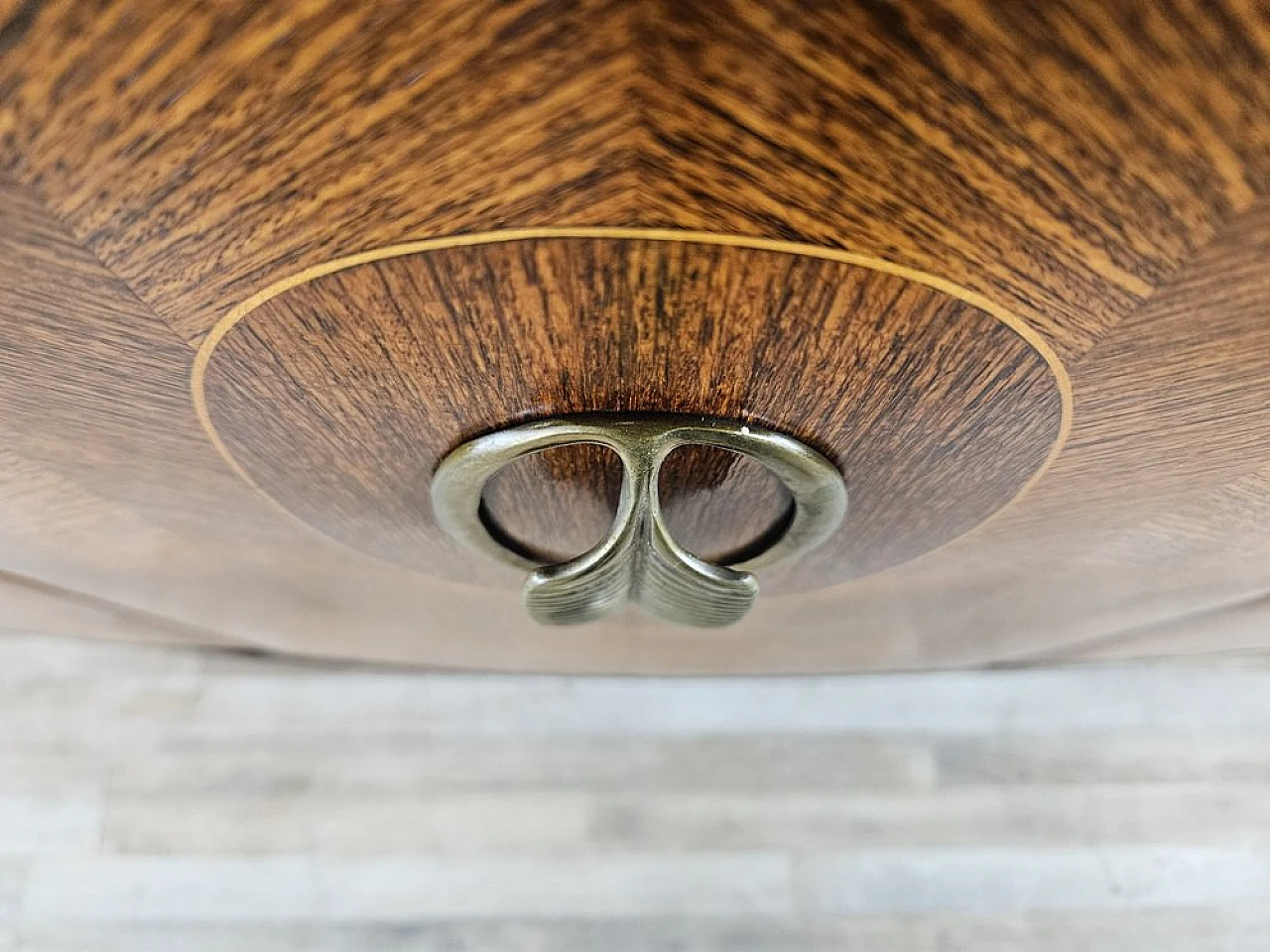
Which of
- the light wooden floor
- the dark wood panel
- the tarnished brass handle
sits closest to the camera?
the dark wood panel

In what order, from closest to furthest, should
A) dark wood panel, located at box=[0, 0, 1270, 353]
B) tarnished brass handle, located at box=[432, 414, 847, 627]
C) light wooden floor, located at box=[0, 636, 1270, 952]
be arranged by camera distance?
dark wood panel, located at box=[0, 0, 1270, 353] → tarnished brass handle, located at box=[432, 414, 847, 627] → light wooden floor, located at box=[0, 636, 1270, 952]

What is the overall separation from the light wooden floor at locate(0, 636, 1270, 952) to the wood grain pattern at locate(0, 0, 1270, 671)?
1.80 ft

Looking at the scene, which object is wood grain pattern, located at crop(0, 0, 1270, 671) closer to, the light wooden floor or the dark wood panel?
the dark wood panel

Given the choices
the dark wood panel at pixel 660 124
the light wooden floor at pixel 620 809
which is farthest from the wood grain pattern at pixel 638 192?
the light wooden floor at pixel 620 809

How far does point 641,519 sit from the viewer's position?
286mm

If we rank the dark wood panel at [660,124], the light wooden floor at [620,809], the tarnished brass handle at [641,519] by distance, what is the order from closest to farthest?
the dark wood panel at [660,124] < the tarnished brass handle at [641,519] < the light wooden floor at [620,809]

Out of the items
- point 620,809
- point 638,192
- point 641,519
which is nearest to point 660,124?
point 638,192

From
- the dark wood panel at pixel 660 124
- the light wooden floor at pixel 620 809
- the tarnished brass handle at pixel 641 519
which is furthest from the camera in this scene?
the light wooden floor at pixel 620 809

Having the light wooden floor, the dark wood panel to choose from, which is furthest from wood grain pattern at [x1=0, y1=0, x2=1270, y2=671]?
the light wooden floor

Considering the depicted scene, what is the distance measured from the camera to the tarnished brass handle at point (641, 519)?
0.84ft

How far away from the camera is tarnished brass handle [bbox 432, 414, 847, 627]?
26 cm

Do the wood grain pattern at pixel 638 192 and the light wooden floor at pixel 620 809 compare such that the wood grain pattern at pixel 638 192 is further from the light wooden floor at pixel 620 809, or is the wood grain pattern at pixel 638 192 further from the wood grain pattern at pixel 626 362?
the light wooden floor at pixel 620 809

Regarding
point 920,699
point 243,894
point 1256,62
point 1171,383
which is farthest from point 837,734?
point 1256,62

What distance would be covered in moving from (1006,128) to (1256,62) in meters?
0.04
